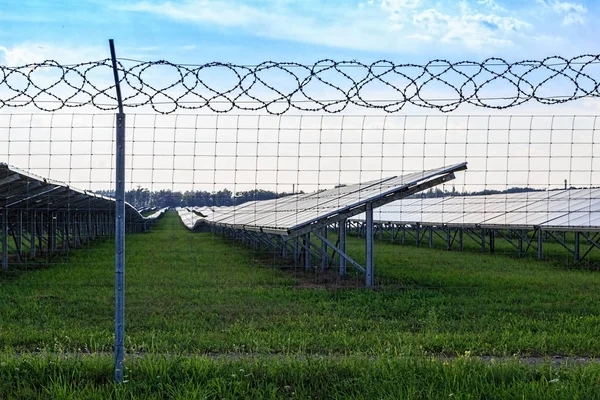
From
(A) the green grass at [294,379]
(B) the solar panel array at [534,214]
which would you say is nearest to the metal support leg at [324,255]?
(B) the solar panel array at [534,214]

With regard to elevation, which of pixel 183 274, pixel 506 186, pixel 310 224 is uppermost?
pixel 506 186

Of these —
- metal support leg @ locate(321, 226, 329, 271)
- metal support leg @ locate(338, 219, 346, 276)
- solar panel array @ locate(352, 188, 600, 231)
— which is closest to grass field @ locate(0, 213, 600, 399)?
metal support leg @ locate(338, 219, 346, 276)

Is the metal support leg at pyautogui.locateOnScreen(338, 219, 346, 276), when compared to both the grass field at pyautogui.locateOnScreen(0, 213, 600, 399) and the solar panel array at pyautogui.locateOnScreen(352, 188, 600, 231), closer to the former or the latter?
the grass field at pyautogui.locateOnScreen(0, 213, 600, 399)

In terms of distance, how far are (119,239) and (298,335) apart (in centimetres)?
259

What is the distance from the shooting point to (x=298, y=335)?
6.49 meters

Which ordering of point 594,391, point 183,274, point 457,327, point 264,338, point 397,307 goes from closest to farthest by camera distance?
point 594,391, point 264,338, point 457,327, point 397,307, point 183,274

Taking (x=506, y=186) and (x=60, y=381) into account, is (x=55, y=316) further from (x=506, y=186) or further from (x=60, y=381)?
(x=506, y=186)

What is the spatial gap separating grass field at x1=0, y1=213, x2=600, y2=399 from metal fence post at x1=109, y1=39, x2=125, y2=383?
26cm

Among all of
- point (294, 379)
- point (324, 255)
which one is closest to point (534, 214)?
point (324, 255)

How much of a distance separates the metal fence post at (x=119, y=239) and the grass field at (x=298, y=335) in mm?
257

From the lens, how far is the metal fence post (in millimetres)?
4402

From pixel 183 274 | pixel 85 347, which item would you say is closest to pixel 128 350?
pixel 85 347

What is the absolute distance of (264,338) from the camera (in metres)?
6.34

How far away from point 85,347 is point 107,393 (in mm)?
1539
